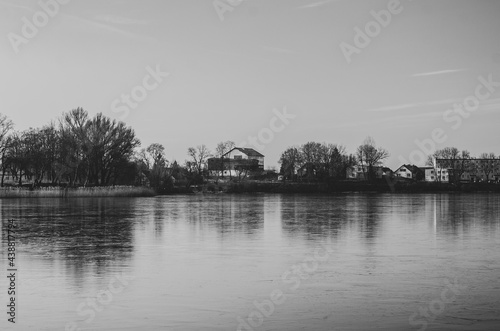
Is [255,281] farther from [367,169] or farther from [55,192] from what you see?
[367,169]

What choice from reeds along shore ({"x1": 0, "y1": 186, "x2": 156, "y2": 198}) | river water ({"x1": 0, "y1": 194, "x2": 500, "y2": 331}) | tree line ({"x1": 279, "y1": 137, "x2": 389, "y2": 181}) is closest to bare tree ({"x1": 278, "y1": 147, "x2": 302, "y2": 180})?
tree line ({"x1": 279, "y1": 137, "x2": 389, "y2": 181})

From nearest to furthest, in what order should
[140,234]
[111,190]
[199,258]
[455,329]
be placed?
[455,329] → [199,258] → [140,234] → [111,190]

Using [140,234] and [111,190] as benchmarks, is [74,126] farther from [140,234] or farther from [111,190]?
[140,234]

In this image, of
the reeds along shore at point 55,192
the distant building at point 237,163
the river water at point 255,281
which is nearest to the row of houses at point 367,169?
the distant building at point 237,163

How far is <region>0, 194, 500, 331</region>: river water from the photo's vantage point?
9.39 metres

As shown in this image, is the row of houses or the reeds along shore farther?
the row of houses

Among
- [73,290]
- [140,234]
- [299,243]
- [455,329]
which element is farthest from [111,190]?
[455,329]

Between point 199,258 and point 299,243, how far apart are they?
15.6ft

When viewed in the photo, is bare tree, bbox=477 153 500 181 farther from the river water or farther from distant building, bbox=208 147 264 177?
the river water

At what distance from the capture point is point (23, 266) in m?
14.8

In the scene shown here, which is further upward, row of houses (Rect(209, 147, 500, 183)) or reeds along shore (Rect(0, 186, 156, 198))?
row of houses (Rect(209, 147, 500, 183))

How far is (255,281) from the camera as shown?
12898 millimetres

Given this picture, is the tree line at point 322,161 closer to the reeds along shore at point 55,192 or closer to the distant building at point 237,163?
the distant building at point 237,163

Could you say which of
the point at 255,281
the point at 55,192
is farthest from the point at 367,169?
the point at 255,281
